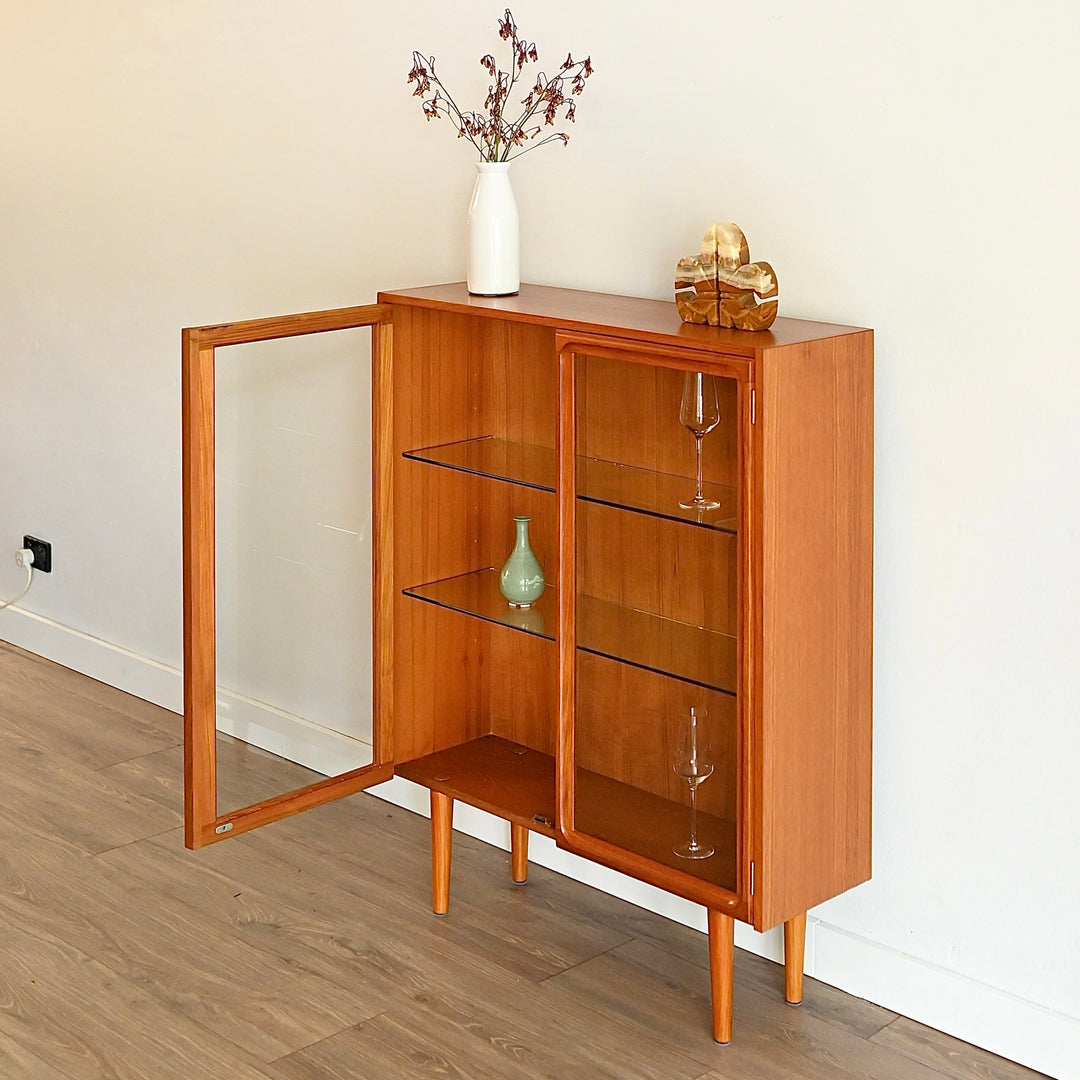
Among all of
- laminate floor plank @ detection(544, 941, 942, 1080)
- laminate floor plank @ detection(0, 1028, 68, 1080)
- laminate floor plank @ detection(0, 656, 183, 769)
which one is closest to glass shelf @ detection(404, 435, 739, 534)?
laminate floor plank @ detection(544, 941, 942, 1080)

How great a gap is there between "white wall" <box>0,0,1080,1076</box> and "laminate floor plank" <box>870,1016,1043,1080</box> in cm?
3

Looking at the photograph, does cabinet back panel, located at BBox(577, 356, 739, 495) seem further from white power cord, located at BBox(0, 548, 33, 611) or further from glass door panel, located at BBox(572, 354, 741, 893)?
white power cord, located at BBox(0, 548, 33, 611)

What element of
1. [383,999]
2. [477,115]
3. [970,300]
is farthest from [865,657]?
[477,115]

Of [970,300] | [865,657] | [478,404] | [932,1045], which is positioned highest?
[970,300]

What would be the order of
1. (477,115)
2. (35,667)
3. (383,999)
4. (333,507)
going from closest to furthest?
(383,999), (477,115), (333,507), (35,667)

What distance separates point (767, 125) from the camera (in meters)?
2.27

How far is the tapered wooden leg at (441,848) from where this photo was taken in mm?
2668

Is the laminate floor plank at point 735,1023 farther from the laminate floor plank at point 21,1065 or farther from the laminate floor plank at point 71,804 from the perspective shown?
the laminate floor plank at point 71,804

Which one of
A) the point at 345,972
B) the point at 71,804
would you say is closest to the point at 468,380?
the point at 345,972

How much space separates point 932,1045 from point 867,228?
1242 millimetres

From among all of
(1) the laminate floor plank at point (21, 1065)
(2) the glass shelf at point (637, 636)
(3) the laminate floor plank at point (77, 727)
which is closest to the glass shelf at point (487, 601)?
(2) the glass shelf at point (637, 636)

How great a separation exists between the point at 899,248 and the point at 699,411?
0.37 meters

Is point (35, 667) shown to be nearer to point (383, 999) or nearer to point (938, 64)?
point (383, 999)

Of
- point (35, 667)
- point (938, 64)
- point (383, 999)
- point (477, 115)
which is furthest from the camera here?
point (35, 667)
